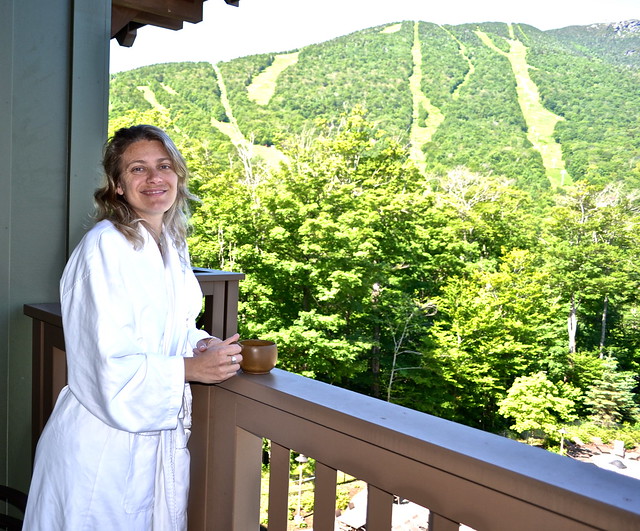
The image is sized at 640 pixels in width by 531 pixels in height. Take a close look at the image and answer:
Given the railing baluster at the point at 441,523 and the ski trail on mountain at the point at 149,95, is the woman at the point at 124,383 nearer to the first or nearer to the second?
the railing baluster at the point at 441,523

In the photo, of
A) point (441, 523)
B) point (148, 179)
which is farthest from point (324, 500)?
point (148, 179)

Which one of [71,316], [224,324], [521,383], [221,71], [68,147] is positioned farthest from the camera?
[221,71]

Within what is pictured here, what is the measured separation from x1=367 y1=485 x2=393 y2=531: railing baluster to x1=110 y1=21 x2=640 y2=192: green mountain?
20.5 m

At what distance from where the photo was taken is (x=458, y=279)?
17.2 meters

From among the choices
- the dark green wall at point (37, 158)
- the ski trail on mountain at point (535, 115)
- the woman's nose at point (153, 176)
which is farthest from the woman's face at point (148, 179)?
the ski trail on mountain at point (535, 115)

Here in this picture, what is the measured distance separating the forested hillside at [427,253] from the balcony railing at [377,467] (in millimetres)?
12642

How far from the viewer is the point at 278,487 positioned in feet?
3.08

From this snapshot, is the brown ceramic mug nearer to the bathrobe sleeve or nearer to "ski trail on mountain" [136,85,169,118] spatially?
the bathrobe sleeve

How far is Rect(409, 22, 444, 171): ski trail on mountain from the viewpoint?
99.6 ft

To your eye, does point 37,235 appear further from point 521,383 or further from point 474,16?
point 474,16

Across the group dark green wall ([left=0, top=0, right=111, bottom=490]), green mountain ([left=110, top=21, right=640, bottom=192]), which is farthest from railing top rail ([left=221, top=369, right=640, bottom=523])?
green mountain ([left=110, top=21, right=640, bottom=192])

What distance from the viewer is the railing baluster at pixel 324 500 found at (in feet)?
2.73

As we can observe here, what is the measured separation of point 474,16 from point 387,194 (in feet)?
103

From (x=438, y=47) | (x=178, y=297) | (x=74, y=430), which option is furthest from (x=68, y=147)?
(x=438, y=47)
